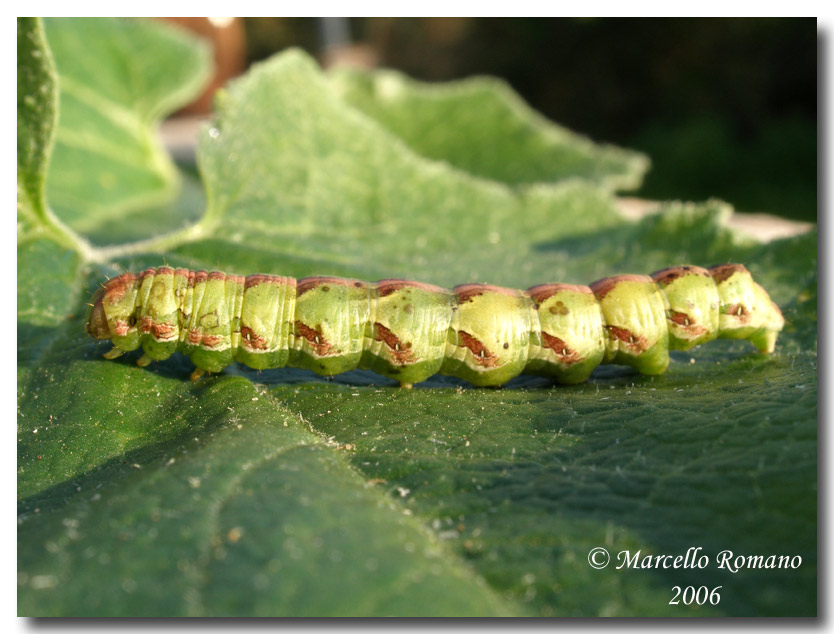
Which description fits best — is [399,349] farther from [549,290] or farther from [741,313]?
[741,313]

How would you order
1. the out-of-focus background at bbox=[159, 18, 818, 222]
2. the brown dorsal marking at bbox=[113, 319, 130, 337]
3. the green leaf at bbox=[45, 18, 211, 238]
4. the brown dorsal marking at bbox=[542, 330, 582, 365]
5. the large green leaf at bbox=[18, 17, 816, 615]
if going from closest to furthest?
the large green leaf at bbox=[18, 17, 816, 615] < the brown dorsal marking at bbox=[113, 319, 130, 337] < the brown dorsal marking at bbox=[542, 330, 582, 365] < the green leaf at bbox=[45, 18, 211, 238] < the out-of-focus background at bbox=[159, 18, 818, 222]

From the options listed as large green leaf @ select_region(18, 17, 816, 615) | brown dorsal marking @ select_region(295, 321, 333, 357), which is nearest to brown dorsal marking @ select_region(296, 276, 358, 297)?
brown dorsal marking @ select_region(295, 321, 333, 357)

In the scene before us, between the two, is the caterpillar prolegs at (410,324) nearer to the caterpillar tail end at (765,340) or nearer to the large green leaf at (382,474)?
the caterpillar tail end at (765,340)

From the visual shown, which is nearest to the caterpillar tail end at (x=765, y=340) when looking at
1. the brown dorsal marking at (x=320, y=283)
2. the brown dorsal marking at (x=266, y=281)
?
the brown dorsal marking at (x=320, y=283)

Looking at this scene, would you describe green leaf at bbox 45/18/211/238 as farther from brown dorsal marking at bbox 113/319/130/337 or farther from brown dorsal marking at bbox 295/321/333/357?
brown dorsal marking at bbox 295/321/333/357

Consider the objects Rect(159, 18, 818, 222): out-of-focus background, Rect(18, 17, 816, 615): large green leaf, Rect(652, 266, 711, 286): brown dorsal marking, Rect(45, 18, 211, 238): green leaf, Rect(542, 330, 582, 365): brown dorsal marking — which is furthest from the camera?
Rect(159, 18, 818, 222): out-of-focus background

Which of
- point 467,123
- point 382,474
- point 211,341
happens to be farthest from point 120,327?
point 467,123
